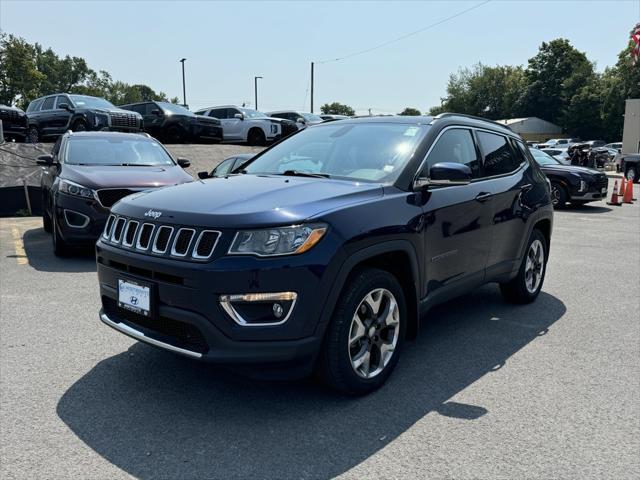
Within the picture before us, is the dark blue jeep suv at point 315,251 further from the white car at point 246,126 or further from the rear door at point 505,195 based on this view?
the white car at point 246,126

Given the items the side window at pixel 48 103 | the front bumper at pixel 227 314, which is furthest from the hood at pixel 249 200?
the side window at pixel 48 103

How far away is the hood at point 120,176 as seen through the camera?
23.9 ft

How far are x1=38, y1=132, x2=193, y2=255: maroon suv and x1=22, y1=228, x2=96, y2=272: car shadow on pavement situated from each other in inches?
8.0

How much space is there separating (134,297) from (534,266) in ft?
13.0

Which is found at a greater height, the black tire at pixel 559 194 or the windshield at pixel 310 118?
the windshield at pixel 310 118

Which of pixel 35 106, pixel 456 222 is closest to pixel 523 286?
pixel 456 222

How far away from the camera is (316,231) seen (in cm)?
304

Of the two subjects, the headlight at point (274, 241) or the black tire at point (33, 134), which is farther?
the black tire at point (33, 134)

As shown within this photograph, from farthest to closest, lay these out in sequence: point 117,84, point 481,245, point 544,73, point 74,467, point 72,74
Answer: point 117,84
point 72,74
point 544,73
point 481,245
point 74,467

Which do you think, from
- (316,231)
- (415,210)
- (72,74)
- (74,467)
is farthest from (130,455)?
(72,74)

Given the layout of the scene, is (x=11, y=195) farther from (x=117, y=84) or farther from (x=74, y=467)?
(x=117, y=84)

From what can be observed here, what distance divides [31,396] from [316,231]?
2.00 meters

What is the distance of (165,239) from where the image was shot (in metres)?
3.12

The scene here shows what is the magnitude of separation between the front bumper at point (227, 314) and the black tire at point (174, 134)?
53.5 ft
